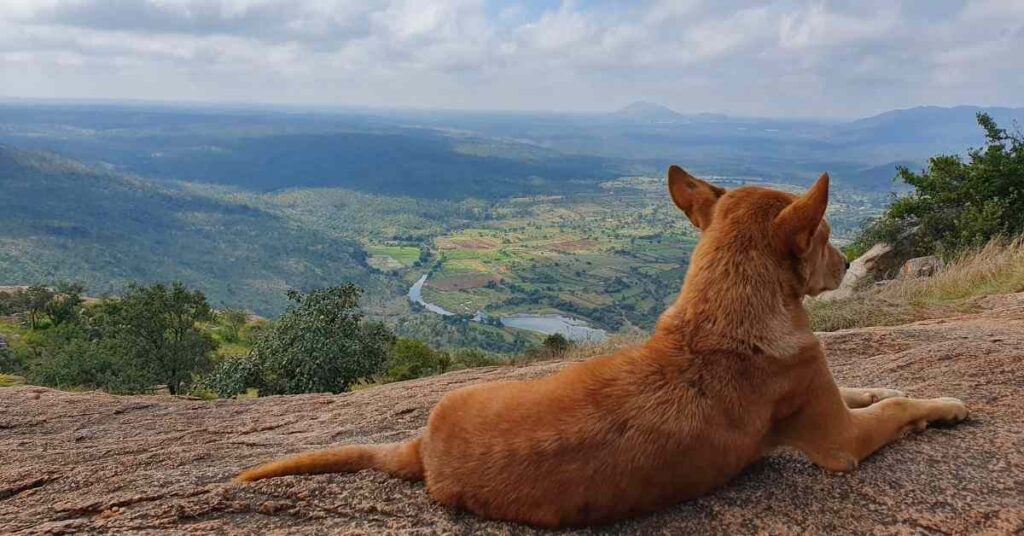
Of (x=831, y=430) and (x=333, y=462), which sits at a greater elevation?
(x=831, y=430)

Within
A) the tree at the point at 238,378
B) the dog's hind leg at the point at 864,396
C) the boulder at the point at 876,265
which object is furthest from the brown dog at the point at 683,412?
the boulder at the point at 876,265

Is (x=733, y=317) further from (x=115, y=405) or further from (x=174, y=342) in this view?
(x=174, y=342)

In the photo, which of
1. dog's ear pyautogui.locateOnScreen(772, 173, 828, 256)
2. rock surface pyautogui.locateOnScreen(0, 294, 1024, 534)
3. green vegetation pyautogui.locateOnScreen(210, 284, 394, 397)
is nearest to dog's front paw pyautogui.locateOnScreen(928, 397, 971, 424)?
rock surface pyautogui.locateOnScreen(0, 294, 1024, 534)

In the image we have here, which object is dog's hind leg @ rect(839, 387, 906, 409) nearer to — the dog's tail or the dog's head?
the dog's head

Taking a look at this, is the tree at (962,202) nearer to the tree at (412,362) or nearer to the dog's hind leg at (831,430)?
the tree at (412,362)

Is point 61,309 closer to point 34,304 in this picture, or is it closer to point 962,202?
point 34,304

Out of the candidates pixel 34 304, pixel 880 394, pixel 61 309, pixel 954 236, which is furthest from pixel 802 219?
pixel 34 304
